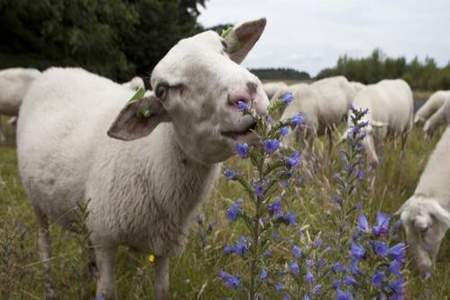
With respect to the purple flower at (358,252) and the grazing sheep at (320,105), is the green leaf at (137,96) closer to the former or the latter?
the purple flower at (358,252)

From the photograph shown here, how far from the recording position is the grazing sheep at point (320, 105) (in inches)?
385

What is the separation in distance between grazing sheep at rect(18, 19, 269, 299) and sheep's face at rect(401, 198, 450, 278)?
7.66 feet

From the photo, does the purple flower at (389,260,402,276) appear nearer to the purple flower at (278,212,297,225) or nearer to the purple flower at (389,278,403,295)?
the purple flower at (389,278,403,295)

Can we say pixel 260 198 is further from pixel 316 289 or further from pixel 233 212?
pixel 316 289

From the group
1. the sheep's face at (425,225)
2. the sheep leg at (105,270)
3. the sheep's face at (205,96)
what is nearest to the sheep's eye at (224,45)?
the sheep's face at (205,96)

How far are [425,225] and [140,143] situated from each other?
2664mm

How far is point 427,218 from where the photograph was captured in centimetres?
458

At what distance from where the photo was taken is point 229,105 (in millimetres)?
2131

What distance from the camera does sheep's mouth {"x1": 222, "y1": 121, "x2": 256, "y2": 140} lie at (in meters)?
2.14

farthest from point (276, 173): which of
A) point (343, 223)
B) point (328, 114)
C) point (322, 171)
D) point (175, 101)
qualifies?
point (328, 114)

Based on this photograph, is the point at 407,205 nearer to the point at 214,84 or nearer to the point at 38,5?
the point at 214,84

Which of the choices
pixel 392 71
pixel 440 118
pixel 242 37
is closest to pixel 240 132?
pixel 242 37

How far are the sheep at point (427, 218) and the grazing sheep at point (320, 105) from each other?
14.5 feet

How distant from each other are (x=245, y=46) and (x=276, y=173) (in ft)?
4.63
